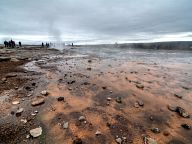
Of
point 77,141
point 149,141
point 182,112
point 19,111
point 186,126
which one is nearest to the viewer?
point 77,141

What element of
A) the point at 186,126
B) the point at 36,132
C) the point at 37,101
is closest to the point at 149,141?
the point at 186,126

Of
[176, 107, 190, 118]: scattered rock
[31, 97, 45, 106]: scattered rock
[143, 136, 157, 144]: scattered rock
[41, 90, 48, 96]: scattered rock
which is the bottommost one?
[143, 136, 157, 144]: scattered rock

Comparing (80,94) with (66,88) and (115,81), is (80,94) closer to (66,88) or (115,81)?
(66,88)

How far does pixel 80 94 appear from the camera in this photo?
6.61m

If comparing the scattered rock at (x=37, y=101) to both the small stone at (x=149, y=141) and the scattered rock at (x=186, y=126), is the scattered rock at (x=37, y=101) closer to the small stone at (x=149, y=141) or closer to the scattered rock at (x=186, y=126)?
the small stone at (x=149, y=141)

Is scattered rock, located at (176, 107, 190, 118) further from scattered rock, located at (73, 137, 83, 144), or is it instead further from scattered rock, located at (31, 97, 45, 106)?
scattered rock, located at (31, 97, 45, 106)

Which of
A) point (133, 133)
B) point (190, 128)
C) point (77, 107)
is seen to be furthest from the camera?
point (77, 107)

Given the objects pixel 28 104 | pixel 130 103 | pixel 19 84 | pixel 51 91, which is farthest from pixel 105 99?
pixel 19 84

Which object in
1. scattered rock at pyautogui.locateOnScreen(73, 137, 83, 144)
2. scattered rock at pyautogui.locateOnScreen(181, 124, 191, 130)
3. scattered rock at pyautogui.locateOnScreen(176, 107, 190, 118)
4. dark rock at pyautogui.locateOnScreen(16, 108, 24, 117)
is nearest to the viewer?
scattered rock at pyautogui.locateOnScreen(73, 137, 83, 144)

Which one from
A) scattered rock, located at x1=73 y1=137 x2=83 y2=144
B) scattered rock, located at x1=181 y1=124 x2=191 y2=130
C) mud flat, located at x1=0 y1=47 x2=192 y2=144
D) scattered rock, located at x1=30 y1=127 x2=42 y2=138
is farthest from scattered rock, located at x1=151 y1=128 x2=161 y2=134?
scattered rock, located at x1=30 y1=127 x2=42 y2=138

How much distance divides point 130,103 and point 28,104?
3.55m

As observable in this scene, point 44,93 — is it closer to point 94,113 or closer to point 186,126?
point 94,113

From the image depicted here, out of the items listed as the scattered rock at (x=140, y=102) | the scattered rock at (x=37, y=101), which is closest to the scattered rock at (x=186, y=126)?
the scattered rock at (x=140, y=102)

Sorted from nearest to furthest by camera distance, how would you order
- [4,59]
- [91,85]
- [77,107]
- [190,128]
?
[190,128] → [77,107] → [91,85] → [4,59]
